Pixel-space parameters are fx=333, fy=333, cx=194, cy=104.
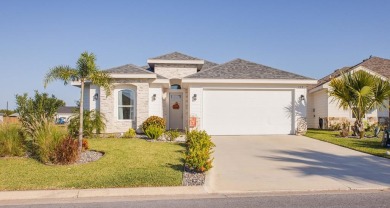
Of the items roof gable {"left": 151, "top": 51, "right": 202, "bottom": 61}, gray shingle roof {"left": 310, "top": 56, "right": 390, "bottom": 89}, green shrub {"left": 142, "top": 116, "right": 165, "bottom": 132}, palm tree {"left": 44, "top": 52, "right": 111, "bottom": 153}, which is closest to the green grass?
palm tree {"left": 44, "top": 52, "right": 111, "bottom": 153}

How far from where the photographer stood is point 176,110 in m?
21.2

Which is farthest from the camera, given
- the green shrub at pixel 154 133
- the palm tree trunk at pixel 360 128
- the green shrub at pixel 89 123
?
the palm tree trunk at pixel 360 128

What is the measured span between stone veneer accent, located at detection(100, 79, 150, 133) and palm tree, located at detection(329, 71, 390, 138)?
1050 centimetres

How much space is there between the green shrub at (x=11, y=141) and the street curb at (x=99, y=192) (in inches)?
152

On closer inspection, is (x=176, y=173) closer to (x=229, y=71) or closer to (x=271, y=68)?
(x=229, y=71)

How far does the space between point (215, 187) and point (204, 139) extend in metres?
4.06

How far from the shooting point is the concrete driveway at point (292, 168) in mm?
7883

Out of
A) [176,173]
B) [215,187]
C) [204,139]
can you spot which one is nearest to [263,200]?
[215,187]

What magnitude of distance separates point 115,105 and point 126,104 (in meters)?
0.60

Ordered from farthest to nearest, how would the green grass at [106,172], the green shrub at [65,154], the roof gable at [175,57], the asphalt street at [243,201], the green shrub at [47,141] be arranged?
the roof gable at [175,57] < the green shrub at [47,141] < the green shrub at [65,154] < the green grass at [106,172] < the asphalt street at [243,201]

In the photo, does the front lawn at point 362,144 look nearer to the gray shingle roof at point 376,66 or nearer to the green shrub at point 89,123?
the gray shingle roof at point 376,66

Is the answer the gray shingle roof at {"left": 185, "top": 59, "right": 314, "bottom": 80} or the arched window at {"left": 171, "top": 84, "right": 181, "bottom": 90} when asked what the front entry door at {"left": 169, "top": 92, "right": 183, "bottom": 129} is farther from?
the gray shingle roof at {"left": 185, "top": 59, "right": 314, "bottom": 80}

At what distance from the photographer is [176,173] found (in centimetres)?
→ 900

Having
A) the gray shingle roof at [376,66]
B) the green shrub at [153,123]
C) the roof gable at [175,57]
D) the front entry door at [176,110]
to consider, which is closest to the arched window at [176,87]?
the front entry door at [176,110]
